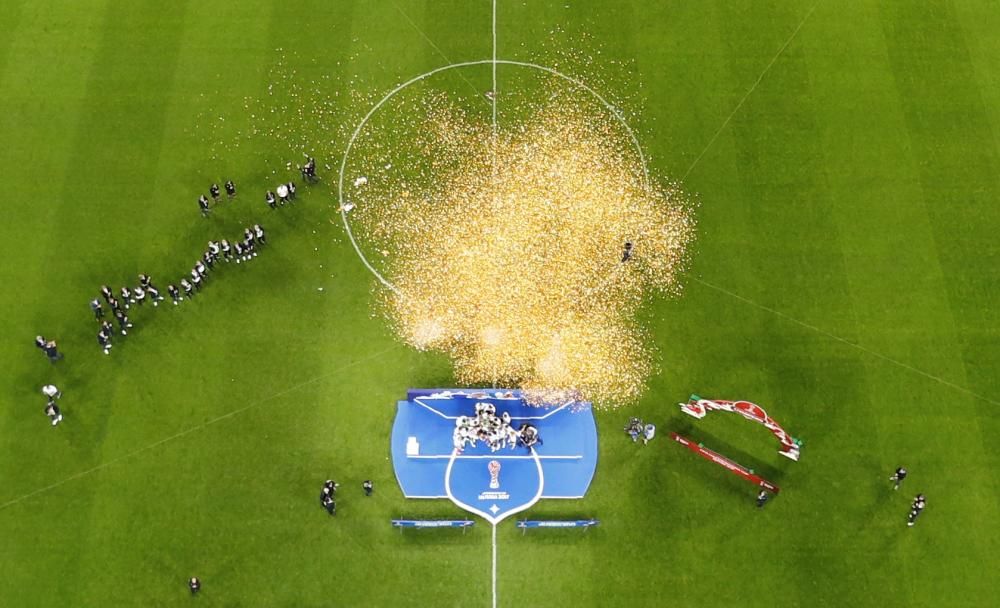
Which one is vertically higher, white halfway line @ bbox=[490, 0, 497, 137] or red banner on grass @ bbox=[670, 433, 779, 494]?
white halfway line @ bbox=[490, 0, 497, 137]

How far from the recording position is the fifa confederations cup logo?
26688 millimetres

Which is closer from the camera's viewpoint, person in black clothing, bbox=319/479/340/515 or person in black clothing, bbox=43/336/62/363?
person in black clothing, bbox=319/479/340/515

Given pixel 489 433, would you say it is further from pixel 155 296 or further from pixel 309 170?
pixel 155 296

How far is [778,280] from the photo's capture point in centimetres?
3083

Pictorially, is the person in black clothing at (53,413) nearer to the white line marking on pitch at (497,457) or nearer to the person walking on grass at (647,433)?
the white line marking on pitch at (497,457)

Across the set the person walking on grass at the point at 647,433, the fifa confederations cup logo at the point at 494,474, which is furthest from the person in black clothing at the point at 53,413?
the person walking on grass at the point at 647,433

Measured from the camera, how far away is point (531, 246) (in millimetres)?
30750

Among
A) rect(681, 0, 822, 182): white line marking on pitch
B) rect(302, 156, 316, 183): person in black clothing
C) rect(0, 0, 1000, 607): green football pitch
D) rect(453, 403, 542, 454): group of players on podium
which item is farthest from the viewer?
rect(681, 0, 822, 182): white line marking on pitch

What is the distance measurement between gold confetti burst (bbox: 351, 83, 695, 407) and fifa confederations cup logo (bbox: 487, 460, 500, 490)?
2.71 m

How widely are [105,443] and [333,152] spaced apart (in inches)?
502

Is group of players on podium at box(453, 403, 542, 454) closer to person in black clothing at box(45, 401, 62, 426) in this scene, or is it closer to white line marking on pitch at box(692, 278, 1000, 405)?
white line marking on pitch at box(692, 278, 1000, 405)

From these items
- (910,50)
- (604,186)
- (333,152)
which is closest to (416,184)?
(333,152)

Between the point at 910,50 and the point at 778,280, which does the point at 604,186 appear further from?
the point at 910,50

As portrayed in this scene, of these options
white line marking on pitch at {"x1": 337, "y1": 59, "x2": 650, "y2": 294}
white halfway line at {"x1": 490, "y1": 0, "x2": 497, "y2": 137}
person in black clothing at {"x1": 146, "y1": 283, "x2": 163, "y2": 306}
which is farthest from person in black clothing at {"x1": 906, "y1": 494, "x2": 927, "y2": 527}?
person in black clothing at {"x1": 146, "y1": 283, "x2": 163, "y2": 306}
